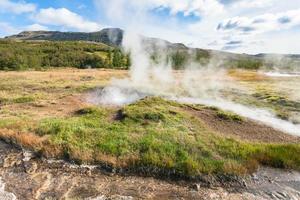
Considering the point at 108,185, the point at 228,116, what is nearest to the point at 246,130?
the point at 228,116

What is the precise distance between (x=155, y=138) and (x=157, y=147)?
1.41 meters

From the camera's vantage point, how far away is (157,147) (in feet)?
66.6

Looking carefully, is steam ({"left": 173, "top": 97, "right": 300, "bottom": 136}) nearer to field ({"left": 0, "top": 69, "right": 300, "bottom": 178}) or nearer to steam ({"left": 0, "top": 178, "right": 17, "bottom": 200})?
field ({"left": 0, "top": 69, "right": 300, "bottom": 178})

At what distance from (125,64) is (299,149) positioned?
84.8m

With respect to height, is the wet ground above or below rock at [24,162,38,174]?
below

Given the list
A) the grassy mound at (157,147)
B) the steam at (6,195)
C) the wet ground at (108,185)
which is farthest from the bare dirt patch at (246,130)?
the steam at (6,195)

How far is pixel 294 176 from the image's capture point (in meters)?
18.3

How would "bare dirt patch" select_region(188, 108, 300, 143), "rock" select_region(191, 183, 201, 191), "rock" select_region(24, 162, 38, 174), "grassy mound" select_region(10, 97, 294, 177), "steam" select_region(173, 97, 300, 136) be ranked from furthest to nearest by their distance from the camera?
"steam" select_region(173, 97, 300, 136), "bare dirt patch" select_region(188, 108, 300, 143), "grassy mound" select_region(10, 97, 294, 177), "rock" select_region(24, 162, 38, 174), "rock" select_region(191, 183, 201, 191)

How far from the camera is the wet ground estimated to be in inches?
634

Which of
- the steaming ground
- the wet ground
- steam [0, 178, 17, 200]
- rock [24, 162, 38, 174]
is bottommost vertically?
steam [0, 178, 17, 200]

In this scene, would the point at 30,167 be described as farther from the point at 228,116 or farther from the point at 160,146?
the point at 228,116

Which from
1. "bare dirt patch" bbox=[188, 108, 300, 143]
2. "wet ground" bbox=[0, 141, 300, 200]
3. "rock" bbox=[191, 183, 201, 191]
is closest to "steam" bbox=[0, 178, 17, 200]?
"wet ground" bbox=[0, 141, 300, 200]

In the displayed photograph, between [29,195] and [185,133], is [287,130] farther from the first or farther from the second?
[29,195]

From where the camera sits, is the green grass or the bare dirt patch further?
the bare dirt patch
